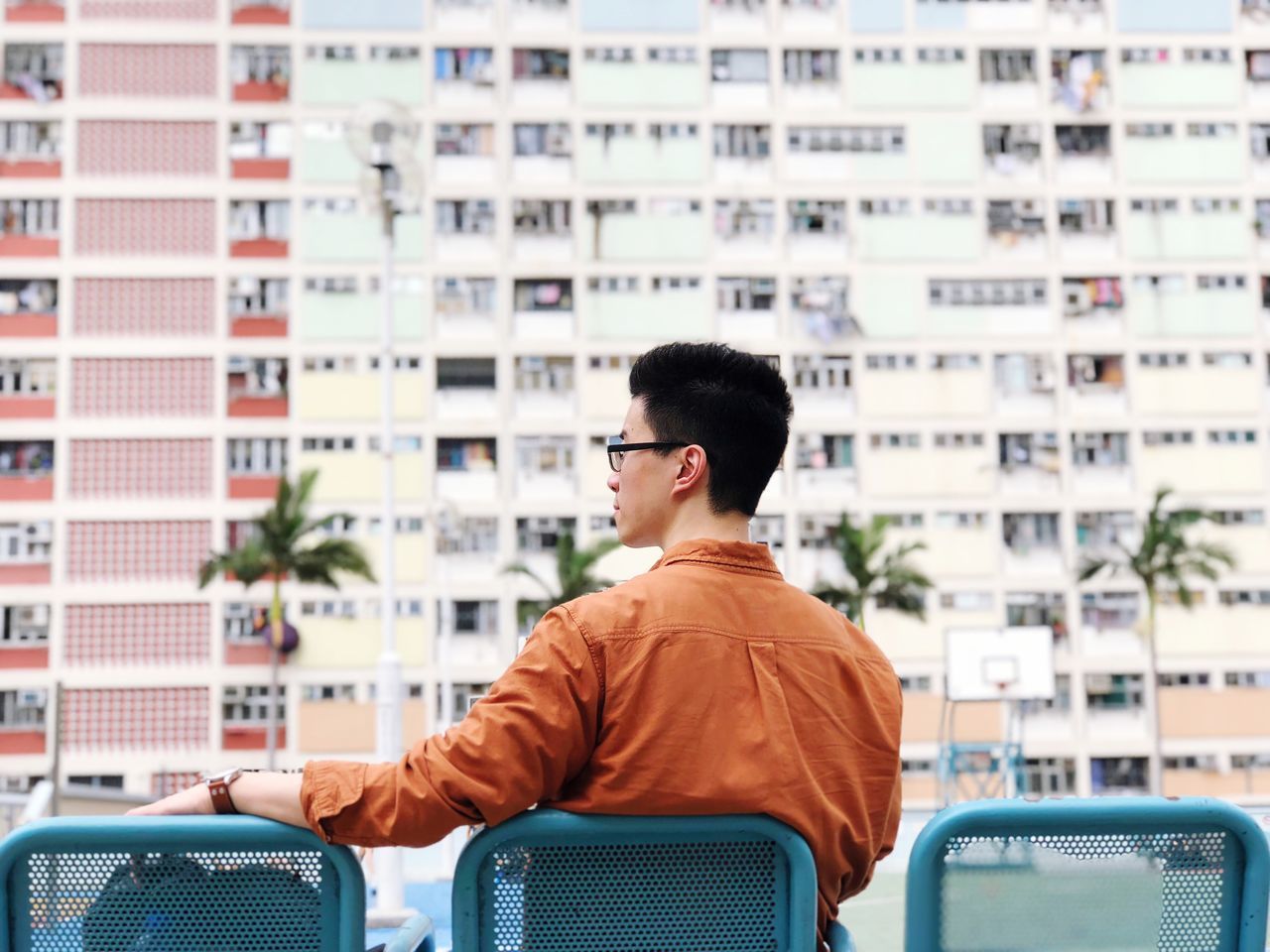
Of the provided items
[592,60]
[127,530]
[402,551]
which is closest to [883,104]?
[592,60]

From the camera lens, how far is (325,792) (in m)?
1.77

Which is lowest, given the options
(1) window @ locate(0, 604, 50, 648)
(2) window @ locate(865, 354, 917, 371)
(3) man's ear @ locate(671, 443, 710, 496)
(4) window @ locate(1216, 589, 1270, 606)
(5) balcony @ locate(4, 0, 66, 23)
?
(1) window @ locate(0, 604, 50, 648)

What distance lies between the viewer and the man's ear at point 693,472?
2.12 metres

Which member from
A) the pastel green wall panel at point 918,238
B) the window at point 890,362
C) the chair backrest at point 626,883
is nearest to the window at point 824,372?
the window at point 890,362

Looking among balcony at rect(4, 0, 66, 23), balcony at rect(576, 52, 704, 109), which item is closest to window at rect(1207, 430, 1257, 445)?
balcony at rect(576, 52, 704, 109)

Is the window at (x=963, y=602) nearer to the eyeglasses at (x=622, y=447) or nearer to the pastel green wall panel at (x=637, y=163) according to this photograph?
the pastel green wall panel at (x=637, y=163)

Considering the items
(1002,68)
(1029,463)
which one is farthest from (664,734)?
(1002,68)

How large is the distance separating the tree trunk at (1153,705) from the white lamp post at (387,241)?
2642 centimetres

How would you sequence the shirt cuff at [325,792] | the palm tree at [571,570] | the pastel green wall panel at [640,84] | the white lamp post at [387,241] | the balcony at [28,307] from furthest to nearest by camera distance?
the pastel green wall panel at [640,84] < the balcony at [28,307] < the palm tree at [571,570] < the white lamp post at [387,241] < the shirt cuff at [325,792]

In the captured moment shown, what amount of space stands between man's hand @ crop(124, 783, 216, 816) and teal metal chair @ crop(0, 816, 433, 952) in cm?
5

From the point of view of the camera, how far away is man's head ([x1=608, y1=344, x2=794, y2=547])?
2.13 meters

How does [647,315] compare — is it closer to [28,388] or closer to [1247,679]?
[28,388]

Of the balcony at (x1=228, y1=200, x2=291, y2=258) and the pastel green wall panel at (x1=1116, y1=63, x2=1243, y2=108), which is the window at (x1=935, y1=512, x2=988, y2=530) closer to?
the pastel green wall panel at (x1=1116, y1=63, x2=1243, y2=108)

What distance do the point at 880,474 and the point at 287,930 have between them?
118ft
